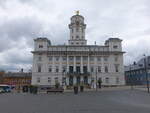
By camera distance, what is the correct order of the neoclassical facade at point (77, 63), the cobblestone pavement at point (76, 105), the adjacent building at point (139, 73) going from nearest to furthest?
1. the cobblestone pavement at point (76, 105)
2. the neoclassical facade at point (77, 63)
3. the adjacent building at point (139, 73)

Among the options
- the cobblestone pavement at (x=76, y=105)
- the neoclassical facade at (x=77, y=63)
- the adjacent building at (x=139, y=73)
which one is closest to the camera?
the cobblestone pavement at (x=76, y=105)

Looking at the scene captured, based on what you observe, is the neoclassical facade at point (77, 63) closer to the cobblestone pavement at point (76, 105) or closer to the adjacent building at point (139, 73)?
the adjacent building at point (139, 73)

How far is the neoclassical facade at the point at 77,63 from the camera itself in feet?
236

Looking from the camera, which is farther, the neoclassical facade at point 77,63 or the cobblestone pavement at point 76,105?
the neoclassical facade at point 77,63

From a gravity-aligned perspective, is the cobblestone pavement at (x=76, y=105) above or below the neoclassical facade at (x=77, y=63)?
below

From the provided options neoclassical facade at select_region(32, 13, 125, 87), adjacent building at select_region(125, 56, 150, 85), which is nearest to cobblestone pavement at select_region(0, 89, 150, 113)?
neoclassical facade at select_region(32, 13, 125, 87)

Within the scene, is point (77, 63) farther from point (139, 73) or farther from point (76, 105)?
point (76, 105)

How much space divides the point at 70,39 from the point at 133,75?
38566 millimetres

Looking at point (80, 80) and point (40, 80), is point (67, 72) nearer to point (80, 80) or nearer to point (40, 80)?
point (80, 80)

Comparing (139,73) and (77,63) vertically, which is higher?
(77,63)

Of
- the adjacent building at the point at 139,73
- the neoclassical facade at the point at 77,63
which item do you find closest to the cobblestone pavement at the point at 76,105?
the neoclassical facade at the point at 77,63

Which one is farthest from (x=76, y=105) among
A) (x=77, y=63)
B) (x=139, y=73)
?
(x=139, y=73)

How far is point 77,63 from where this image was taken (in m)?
73.4

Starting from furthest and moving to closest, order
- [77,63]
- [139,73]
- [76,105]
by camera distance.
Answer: [139,73] < [77,63] < [76,105]
